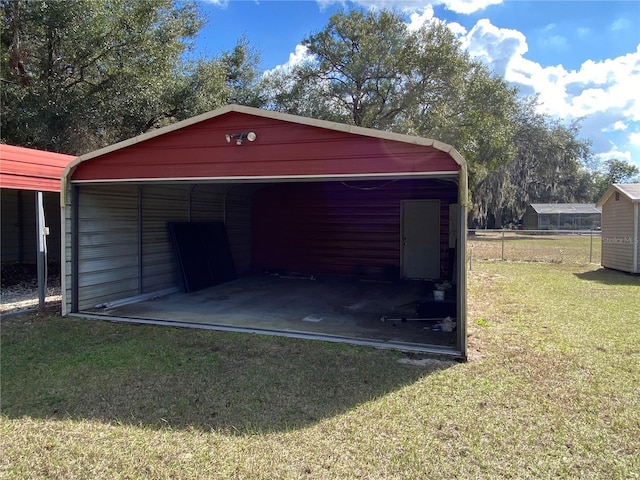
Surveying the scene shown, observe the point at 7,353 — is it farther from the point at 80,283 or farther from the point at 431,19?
the point at 431,19

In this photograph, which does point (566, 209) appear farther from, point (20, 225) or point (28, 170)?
point (28, 170)

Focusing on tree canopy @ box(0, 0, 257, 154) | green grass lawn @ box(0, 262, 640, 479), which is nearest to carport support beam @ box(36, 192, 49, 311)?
green grass lawn @ box(0, 262, 640, 479)

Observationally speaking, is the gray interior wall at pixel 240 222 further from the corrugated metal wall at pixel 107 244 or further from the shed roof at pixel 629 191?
the shed roof at pixel 629 191

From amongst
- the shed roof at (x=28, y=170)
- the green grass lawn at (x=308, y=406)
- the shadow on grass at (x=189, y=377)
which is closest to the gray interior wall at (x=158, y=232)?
the shed roof at (x=28, y=170)

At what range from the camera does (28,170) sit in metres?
6.39

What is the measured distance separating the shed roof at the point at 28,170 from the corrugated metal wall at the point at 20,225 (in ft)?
9.95

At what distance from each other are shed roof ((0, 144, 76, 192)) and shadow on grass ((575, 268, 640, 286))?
34.8ft

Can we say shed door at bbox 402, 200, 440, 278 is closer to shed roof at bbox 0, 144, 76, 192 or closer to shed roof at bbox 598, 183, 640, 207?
shed roof at bbox 598, 183, 640, 207

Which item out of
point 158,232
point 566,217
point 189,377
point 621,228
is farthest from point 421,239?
point 566,217

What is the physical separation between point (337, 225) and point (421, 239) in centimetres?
201

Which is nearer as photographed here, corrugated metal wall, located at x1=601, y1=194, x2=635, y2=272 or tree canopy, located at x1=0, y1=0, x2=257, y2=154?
corrugated metal wall, located at x1=601, y1=194, x2=635, y2=272

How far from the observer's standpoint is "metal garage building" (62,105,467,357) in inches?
183

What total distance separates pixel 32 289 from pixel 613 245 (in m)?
13.4

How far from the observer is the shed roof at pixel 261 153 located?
4.28m
